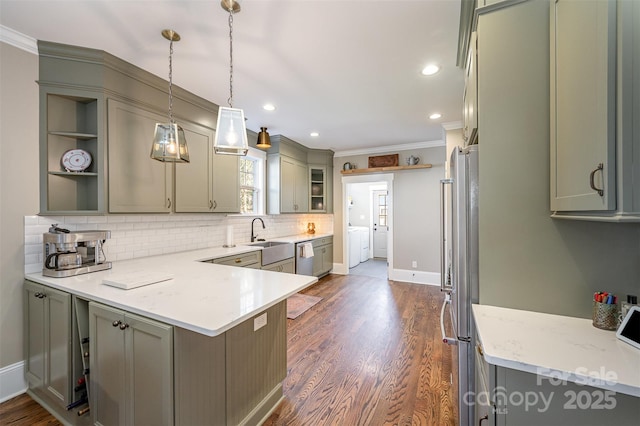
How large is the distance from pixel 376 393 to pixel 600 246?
5.47ft

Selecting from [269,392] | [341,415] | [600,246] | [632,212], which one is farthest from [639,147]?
[269,392]

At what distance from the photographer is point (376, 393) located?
198 centimetres

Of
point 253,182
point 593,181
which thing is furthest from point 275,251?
point 593,181

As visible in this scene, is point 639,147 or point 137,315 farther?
point 137,315

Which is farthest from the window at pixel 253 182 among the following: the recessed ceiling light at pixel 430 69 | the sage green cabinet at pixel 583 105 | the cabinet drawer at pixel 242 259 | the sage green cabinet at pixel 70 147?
the sage green cabinet at pixel 583 105

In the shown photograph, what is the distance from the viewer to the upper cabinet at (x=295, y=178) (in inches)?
178

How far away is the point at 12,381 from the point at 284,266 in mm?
2739

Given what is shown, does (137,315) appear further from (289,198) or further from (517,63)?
(289,198)

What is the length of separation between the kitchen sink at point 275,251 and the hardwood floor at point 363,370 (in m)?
0.87

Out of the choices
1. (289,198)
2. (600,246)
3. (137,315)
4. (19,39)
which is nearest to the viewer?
(600,246)

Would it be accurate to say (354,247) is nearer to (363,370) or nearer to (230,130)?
(363,370)

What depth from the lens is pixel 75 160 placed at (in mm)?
2180

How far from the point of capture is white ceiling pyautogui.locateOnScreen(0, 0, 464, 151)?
5.46 ft

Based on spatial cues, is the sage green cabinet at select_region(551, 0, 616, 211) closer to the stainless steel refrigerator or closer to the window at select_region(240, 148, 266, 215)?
the stainless steel refrigerator
